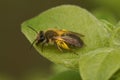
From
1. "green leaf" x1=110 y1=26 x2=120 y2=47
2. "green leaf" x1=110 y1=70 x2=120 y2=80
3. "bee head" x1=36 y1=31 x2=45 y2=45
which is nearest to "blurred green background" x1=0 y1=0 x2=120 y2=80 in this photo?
"bee head" x1=36 y1=31 x2=45 y2=45

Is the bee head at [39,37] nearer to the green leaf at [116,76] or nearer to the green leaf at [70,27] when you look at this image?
the green leaf at [70,27]

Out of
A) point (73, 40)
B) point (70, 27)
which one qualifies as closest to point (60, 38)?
point (73, 40)

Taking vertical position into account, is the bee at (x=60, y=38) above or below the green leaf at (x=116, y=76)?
above

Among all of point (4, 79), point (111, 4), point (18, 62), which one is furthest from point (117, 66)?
point (18, 62)

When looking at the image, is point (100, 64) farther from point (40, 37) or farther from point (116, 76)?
point (40, 37)

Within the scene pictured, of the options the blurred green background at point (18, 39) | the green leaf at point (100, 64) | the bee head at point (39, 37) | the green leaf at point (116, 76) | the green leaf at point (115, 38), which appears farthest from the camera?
the blurred green background at point (18, 39)

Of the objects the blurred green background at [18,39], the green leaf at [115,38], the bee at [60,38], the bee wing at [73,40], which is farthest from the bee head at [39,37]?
the blurred green background at [18,39]
